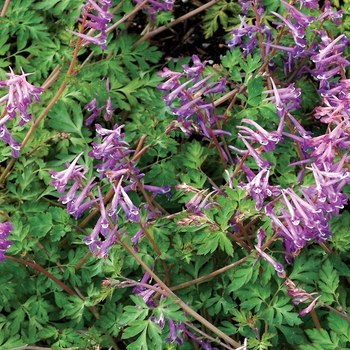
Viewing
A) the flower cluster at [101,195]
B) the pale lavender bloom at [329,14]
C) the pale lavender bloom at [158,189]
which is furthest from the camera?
the pale lavender bloom at [329,14]

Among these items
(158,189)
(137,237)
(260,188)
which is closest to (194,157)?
(158,189)

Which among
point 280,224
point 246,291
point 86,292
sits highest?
point 280,224

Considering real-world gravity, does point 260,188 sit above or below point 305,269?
above

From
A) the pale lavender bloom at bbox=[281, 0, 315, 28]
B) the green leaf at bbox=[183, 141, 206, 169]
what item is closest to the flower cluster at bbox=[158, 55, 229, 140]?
the green leaf at bbox=[183, 141, 206, 169]

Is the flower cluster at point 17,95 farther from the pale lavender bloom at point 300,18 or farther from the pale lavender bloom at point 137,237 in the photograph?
the pale lavender bloom at point 300,18

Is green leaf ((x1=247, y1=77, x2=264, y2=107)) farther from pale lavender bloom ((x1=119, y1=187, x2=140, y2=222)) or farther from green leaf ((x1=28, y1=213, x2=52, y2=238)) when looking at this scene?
green leaf ((x1=28, y1=213, x2=52, y2=238))

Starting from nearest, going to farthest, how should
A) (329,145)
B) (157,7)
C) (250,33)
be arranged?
(329,145) < (250,33) < (157,7)

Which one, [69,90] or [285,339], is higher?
[69,90]

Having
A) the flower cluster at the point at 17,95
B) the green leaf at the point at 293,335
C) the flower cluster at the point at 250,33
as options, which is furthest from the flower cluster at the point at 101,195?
the flower cluster at the point at 250,33

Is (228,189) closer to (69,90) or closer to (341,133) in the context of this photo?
(341,133)

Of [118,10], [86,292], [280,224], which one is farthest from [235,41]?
[86,292]

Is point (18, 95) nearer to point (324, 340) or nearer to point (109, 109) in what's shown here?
point (109, 109)
